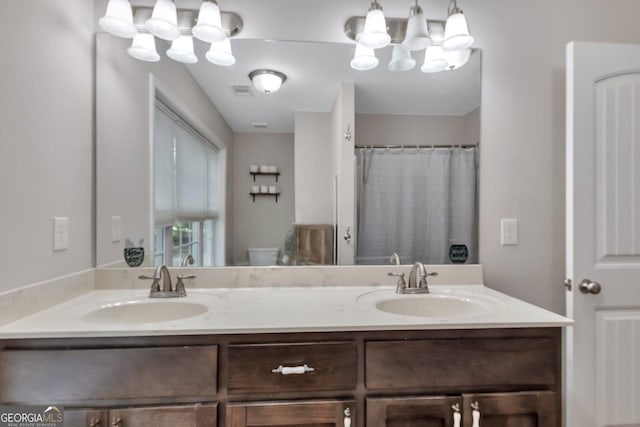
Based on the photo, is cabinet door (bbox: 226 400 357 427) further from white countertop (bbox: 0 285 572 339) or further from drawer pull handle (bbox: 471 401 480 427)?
drawer pull handle (bbox: 471 401 480 427)

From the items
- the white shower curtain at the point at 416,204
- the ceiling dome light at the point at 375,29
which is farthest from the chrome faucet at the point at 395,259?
the ceiling dome light at the point at 375,29

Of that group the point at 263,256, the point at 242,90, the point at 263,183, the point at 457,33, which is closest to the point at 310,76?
the point at 242,90

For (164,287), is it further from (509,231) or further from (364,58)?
(509,231)

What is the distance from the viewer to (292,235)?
5.19ft

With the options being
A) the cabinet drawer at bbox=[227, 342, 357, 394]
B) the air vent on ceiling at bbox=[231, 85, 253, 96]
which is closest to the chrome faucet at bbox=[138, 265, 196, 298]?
the cabinet drawer at bbox=[227, 342, 357, 394]

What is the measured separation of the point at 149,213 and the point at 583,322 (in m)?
2.02

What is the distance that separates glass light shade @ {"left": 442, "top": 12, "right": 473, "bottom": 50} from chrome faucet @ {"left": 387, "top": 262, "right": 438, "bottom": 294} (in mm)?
979

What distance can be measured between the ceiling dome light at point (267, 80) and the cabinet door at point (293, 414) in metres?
1.33

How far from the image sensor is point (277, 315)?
3.55ft

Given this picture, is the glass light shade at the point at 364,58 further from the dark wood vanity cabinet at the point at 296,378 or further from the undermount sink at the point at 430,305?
the dark wood vanity cabinet at the point at 296,378

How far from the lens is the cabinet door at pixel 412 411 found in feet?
3.22

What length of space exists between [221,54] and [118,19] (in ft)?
1.34

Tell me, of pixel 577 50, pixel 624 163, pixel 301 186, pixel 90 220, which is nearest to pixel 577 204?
pixel 624 163

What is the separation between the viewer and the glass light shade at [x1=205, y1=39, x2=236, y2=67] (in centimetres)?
145
